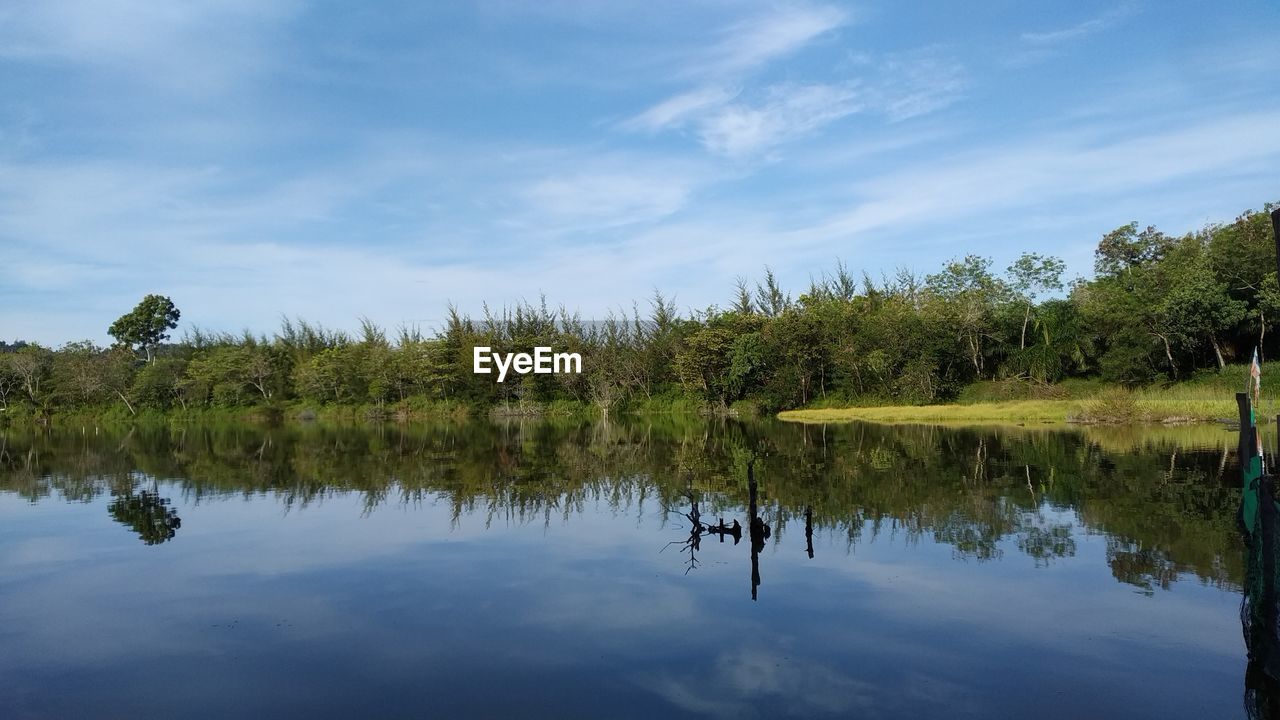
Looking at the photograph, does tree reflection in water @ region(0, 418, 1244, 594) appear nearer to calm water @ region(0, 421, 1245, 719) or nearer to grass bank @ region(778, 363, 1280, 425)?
calm water @ region(0, 421, 1245, 719)

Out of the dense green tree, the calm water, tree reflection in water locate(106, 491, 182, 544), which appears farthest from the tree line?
tree reflection in water locate(106, 491, 182, 544)

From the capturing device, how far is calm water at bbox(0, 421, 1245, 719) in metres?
6.55

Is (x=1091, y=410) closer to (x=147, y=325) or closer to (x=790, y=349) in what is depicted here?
(x=790, y=349)

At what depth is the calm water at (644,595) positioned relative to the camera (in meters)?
6.55

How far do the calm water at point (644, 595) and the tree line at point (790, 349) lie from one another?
1730 centimetres

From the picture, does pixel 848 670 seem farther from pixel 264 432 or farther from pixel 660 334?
pixel 660 334

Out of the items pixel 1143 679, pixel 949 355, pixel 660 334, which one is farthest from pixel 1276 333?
pixel 1143 679

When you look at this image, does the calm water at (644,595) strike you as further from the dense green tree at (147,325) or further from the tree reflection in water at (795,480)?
the dense green tree at (147,325)

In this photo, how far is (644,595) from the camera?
9.24m

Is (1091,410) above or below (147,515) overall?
above

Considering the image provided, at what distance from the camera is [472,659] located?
7363mm

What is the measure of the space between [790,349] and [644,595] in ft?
108

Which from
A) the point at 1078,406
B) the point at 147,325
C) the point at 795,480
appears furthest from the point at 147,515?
the point at 147,325

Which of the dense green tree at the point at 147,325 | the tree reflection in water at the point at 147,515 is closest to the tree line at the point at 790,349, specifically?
the dense green tree at the point at 147,325
